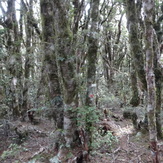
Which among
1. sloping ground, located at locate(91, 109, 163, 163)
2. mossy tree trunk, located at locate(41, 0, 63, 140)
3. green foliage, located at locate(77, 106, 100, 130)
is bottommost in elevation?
sloping ground, located at locate(91, 109, 163, 163)

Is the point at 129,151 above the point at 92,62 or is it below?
below

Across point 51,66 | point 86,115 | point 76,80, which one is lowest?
point 86,115

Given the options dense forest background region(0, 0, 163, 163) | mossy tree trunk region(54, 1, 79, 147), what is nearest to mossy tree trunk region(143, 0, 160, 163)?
dense forest background region(0, 0, 163, 163)

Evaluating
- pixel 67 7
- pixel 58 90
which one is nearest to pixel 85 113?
pixel 58 90

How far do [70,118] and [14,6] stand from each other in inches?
311

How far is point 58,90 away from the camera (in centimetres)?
586

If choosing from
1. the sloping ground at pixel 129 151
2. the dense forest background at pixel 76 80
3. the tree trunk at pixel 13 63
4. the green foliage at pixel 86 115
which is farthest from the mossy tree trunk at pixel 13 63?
the sloping ground at pixel 129 151

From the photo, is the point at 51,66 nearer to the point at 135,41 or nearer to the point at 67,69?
the point at 67,69

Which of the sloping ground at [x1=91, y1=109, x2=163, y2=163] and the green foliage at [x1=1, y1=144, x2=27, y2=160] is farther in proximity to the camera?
the green foliage at [x1=1, y1=144, x2=27, y2=160]

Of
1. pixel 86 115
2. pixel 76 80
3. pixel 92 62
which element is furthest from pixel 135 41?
pixel 86 115

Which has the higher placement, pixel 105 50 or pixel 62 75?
pixel 105 50

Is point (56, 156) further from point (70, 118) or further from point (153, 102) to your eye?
point (153, 102)

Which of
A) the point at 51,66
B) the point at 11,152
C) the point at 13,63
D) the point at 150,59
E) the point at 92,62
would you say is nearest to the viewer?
the point at 150,59

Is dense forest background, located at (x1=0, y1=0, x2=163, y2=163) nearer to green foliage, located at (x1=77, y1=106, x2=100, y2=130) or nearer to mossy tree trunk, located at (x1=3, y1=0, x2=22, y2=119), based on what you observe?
green foliage, located at (x1=77, y1=106, x2=100, y2=130)
